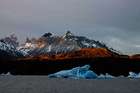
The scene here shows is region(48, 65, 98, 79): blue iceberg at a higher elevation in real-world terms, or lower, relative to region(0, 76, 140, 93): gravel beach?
higher

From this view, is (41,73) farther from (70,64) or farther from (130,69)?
(130,69)

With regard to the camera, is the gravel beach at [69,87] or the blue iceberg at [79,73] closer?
the gravel beach at [69,87]

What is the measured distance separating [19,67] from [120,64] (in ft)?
115

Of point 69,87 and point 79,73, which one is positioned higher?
point 79,73

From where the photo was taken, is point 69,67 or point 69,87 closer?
point 69,87

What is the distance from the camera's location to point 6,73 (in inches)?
4938

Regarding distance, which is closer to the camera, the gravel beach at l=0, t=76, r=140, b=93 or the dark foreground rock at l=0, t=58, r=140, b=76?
the gravel beach at l=0, t=76, r=140, b=93

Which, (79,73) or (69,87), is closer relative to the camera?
(69,87)

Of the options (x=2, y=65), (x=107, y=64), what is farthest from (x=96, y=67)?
(x=2, y=65)

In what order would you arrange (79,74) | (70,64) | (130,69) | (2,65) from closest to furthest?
1. (79,74)
2. (130,69)
3. (70,64)
4. (2,65)

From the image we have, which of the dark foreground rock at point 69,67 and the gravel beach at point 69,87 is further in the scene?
the dark foreground rock at point 69,67

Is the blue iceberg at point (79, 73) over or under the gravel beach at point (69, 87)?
over

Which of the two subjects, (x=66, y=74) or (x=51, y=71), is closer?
(x=66, y=74)

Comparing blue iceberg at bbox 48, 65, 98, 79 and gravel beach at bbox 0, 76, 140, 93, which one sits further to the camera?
blue iceberg at bbox 48, 65, 98, 79
